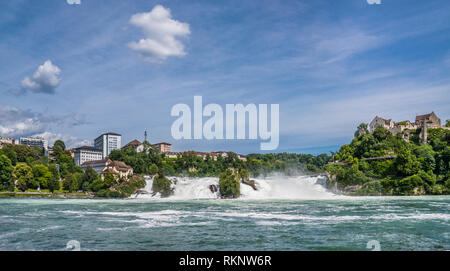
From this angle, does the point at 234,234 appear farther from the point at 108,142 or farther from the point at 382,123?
the point at 108,142

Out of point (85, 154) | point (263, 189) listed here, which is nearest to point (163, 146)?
point (85, 154)

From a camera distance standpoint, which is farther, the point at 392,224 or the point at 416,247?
the point at 392,224

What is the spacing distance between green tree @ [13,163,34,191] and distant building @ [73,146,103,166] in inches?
1769

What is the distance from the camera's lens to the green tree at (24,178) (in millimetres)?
51188

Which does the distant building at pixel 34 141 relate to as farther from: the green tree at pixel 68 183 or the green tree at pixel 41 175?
the green tree at pixel 68 183

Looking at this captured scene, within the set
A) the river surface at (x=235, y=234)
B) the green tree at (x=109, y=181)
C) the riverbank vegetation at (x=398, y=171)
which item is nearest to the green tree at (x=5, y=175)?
the green tree at (x=109, y=181)

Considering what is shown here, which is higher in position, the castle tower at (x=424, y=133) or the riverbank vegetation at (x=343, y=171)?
the castle tower at (x=424, y=133)

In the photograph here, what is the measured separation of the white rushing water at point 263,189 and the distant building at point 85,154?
60876 mm
